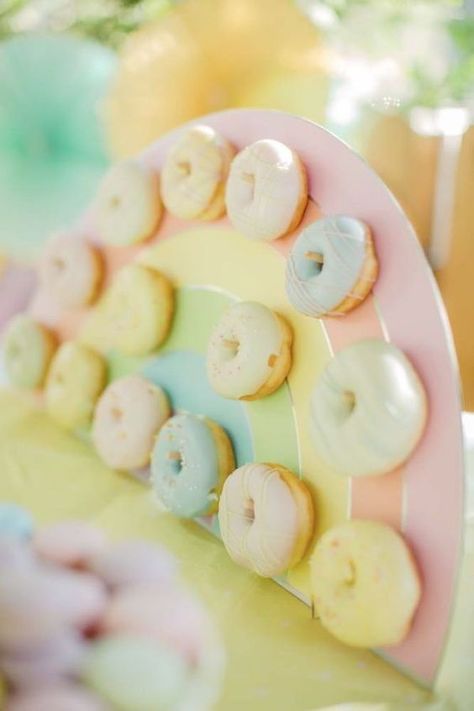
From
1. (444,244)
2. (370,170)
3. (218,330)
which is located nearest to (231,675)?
(218,330)

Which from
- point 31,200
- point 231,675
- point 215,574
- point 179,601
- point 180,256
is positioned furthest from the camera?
point 31,200

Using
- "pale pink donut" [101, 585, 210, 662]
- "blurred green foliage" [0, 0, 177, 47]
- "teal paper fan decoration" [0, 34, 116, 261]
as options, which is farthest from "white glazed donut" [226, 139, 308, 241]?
"blurred green foliage" [0, 0, 177, 47]

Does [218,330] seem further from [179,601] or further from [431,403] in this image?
[179,601]

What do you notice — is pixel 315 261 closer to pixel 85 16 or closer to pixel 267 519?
pixel 267 519

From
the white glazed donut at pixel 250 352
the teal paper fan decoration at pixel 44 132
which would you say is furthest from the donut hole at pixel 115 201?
the teal paper fan decoration at pixel 44 132

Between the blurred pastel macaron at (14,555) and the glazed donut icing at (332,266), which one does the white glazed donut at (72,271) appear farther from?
the blurred pastel macaron at (14,555)

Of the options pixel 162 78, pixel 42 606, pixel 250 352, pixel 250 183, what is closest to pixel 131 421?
pixel 250 352

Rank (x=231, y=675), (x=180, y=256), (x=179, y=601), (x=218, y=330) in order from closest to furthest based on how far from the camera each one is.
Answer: (x=179, y=601) < (x=231, y=675) < (x=218, y=330) < (x=180, y=256)
